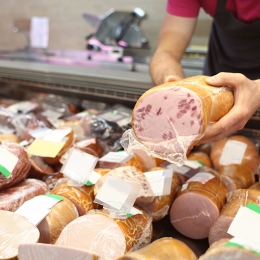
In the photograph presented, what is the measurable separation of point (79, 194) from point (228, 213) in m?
0.54

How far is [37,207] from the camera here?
1.17 meters

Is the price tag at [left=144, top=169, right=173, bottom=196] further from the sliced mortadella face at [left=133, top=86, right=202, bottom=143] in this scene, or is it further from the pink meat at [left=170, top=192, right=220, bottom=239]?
the sliced mortadella face at [left=133, top=86, right=202, bottom=143]

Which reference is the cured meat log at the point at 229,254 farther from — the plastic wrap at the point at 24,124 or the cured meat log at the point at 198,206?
the plastic wrap at the point at 24,124

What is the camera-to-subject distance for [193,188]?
1307mm

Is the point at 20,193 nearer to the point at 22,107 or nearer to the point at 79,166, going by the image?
the point at 79,166

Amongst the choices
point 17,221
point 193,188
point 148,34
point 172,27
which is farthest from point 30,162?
point 148,34

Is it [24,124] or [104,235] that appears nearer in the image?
[104,235]

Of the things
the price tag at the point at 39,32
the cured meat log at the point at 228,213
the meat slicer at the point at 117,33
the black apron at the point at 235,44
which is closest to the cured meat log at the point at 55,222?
the cured meat log at the point at 228,213

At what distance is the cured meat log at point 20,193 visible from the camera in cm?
123

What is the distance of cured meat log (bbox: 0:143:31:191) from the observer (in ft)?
4.24

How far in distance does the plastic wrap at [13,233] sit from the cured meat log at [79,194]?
0.20m

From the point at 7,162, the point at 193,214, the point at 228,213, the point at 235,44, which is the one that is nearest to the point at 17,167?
the point at 7,162

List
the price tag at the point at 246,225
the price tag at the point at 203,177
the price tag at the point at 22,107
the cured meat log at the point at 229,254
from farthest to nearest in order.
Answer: the price tag at the point at 22,107
the price tag at the point at 203,177
the price tag at the point at 246,225
the cured meat log at the point at 229,254

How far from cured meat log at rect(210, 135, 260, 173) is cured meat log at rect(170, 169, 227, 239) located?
248mm
